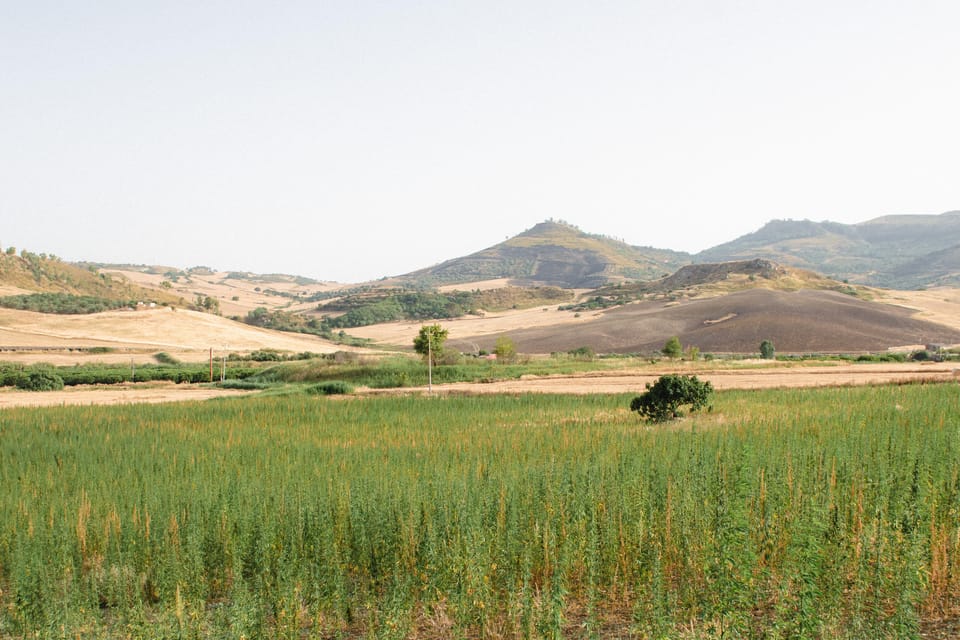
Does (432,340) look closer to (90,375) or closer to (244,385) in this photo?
(244,385)

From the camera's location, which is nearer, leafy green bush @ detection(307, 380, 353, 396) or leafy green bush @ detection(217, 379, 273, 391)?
leafy green bush @ detection(307, 380, 353, 396)

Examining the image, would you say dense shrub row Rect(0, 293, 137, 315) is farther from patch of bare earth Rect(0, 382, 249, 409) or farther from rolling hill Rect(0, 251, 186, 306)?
patch of bare earth Rect(0, 382, 249, 409)

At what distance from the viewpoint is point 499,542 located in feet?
32.8

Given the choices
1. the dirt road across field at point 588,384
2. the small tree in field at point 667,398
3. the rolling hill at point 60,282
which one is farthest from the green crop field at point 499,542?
the rolling hill at point 60,282

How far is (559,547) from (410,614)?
2571 millimetres

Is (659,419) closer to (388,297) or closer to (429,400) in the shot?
(429,400)

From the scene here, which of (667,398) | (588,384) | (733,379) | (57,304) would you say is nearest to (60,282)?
(57,304)

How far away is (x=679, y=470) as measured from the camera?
13.5 metres

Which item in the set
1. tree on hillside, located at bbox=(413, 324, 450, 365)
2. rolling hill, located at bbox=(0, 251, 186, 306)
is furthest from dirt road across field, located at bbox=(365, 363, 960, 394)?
rolling hill, located at bbox=(0, 251, 186, 306)

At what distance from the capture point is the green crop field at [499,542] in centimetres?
834

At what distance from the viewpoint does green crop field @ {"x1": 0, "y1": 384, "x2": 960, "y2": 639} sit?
8.34m

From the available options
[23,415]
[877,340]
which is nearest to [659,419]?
[23,415]

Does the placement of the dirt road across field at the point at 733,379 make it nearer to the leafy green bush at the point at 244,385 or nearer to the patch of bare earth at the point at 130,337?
the leafy green bush at the point at 244,385

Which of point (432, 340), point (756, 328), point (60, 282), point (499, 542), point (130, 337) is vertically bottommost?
point (499, 542)
